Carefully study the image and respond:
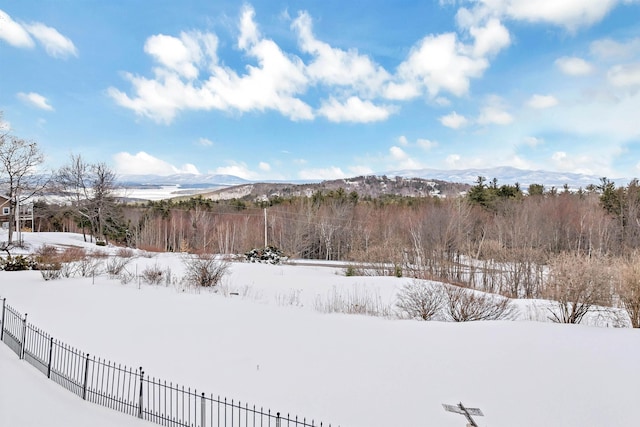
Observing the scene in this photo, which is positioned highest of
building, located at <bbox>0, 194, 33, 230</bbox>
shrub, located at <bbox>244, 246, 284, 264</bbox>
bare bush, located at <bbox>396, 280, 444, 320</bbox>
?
building, located at <bbox>0, 194, 33, 230</bbox>

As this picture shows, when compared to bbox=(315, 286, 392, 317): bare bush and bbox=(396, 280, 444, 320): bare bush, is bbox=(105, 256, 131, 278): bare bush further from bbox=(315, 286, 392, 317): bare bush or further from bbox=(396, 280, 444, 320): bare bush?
bbox=(396, 280, 444, 320): bare bush

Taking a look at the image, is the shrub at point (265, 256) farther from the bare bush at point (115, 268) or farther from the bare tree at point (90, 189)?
the bare tree at point (90, 189)

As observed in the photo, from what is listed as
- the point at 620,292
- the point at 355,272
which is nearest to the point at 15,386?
the point at 620,292

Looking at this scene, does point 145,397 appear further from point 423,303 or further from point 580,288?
point 580,288

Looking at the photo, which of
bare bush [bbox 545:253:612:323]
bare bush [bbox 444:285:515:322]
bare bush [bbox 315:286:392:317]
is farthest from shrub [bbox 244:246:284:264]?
bare bush [bbox 545:253:612:323]

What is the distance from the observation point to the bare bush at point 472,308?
437 inches

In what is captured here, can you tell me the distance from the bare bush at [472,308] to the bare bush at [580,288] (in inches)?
52.4

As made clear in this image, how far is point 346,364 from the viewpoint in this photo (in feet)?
25.7

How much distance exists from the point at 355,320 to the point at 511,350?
4320mm

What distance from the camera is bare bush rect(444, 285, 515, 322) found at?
36.4 ft

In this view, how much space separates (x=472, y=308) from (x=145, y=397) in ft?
28.1

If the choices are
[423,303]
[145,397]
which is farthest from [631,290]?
[145,397]

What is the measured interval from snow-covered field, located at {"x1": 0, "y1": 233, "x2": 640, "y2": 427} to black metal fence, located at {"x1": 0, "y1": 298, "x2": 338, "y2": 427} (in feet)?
0.61

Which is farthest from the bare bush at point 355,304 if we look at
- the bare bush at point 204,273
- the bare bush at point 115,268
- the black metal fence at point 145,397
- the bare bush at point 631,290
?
the bare bush at point 115,268
